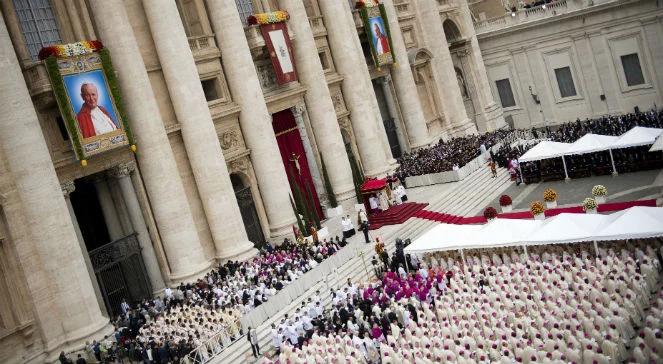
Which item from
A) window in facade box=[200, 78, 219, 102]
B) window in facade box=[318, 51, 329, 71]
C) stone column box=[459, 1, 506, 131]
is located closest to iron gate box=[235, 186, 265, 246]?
window in facade box=[200, 78, 219, 102]

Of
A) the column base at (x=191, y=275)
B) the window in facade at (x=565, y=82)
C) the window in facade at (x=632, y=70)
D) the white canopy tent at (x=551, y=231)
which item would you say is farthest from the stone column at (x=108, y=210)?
the window in facade at (x=632, y=70)

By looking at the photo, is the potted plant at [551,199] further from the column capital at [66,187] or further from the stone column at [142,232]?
the column capital at [66,187]

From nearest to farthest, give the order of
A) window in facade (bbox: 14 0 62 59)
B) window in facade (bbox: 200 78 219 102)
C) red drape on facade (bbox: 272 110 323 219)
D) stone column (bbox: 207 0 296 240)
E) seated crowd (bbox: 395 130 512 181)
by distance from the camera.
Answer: window in facade (bbox: 14 0 62 59)
stone column (bbox: 207 0 296 240)
window in facade (bbox: 200 78 219 102)
red drape on facade (bbox: 272 110 323 219)
seated crowd (bbox: 395 130 512 181)

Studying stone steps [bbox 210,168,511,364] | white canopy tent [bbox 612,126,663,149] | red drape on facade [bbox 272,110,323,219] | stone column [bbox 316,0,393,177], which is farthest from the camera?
stone column [bbox 316,0,393,177]

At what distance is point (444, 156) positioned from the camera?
41.1 metres

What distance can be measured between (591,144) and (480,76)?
800 inches

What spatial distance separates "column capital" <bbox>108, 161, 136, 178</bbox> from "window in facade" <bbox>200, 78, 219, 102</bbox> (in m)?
7.03

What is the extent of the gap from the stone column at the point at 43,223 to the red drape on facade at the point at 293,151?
1562cm

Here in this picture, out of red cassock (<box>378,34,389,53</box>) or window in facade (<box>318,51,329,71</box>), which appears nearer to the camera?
window in facade (<box>318,51,329,71</box>)

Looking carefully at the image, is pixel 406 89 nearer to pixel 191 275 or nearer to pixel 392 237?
pixel 392 237

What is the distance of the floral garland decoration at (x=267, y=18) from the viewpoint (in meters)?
35.2

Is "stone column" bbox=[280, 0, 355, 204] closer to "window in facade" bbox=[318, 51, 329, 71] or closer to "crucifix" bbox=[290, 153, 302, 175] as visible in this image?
"crucifix" bbox=[290, 153, 302, 175]

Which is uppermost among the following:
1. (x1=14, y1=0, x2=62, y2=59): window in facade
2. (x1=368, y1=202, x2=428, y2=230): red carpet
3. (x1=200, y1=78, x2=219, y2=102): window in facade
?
(x1=14, y1=0, x2=62, y2=59): window in facade

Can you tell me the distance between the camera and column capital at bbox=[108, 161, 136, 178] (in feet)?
95.2
